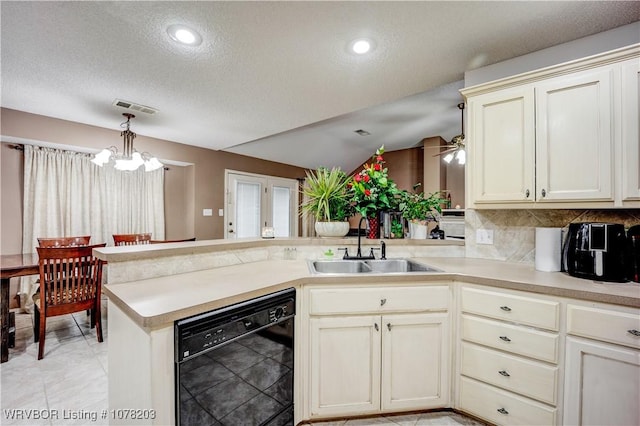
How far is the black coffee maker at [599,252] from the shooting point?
4.73 feet

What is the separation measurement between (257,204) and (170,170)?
1650 mm

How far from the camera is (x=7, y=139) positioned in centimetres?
317

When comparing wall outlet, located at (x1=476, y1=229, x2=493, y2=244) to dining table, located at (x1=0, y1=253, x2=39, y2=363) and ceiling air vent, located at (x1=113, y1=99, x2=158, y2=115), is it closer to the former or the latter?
ceiling air vent, located at (x1=113, y1=99, x2=158, y2=115)

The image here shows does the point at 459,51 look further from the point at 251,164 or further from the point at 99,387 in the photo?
the point at 251,164

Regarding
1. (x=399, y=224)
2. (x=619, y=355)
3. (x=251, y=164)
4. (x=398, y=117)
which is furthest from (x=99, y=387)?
(x=398, y=117)

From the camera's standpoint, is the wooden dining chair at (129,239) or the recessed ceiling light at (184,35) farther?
the wooden dining chair at (129,239)

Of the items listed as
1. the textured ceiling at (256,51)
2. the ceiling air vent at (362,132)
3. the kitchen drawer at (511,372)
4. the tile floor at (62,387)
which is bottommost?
the tile floor at (62,387)

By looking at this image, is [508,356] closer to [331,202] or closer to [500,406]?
[500,406]

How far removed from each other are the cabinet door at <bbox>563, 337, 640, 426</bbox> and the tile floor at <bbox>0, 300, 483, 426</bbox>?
533 mm

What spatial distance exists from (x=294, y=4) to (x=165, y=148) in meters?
3.54

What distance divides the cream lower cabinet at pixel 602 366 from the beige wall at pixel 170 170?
472cm

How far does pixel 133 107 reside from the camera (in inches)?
118

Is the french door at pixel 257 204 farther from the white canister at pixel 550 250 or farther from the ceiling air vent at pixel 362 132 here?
the white canister at pixel 550 250

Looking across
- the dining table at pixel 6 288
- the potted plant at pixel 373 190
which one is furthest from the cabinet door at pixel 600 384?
the dining table at pixel 6 288
